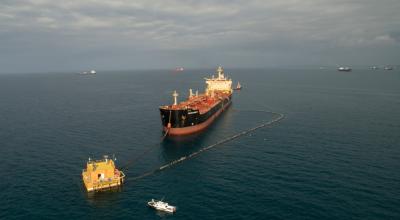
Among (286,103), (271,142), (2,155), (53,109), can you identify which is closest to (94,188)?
(2,155)

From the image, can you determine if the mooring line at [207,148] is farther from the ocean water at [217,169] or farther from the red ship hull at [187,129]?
the red ship hull at [187,129]

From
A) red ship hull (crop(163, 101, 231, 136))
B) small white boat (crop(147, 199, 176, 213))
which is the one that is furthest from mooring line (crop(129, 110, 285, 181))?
small white boat (crop(147, 199, 176, 213))

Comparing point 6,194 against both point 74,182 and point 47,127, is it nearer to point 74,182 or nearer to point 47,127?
point 74,182

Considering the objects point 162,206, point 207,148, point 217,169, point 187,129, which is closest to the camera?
point 162,206

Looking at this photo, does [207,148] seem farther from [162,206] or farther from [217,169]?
[162,206]

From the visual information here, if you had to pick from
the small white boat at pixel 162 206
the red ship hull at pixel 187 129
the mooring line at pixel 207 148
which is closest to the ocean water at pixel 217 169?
the small white boat at pixel 162 206

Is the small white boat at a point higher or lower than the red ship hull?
lower

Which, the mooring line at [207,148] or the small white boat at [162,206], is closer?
the small white boat at [162,206]

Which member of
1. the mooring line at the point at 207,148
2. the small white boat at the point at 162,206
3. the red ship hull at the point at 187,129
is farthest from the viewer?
the red ship hull at the point at 187,129

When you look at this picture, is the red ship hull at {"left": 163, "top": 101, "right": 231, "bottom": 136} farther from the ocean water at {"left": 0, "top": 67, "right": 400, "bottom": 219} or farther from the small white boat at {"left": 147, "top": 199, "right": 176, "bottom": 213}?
the small white boat at {"left": 147, "top": 199, "right": 176, "bottom": 213}

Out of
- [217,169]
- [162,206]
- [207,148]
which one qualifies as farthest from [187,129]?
[162,206]

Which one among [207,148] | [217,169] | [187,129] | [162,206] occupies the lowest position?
[162,206]
